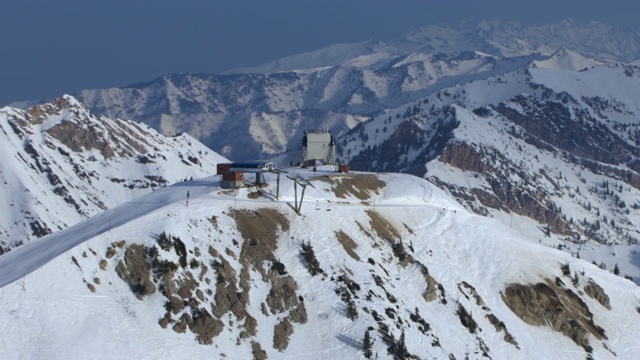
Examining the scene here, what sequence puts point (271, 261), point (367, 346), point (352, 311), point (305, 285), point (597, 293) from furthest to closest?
point (597, 293), point (271, 261), point (305, 285), point (352, 311), point (367, 346)

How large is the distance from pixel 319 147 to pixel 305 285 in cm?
7561

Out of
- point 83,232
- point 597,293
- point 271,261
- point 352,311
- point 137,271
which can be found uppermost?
point 137,271

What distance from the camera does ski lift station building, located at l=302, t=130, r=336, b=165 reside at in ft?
628

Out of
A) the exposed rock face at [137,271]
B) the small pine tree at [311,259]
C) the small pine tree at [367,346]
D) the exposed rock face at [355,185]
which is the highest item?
the exposed rock face at [137,271]

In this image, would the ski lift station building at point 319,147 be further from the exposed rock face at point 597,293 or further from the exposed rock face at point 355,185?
the exposed rock face at point 597,293

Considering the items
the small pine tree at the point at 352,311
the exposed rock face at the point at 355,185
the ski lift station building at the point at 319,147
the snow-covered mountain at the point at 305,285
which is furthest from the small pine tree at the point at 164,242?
the ski lift station building at the point at 319,147

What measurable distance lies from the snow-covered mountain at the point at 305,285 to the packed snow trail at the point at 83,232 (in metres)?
0.42

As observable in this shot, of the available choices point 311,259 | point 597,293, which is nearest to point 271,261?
point 311,259

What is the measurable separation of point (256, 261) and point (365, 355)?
17.5m

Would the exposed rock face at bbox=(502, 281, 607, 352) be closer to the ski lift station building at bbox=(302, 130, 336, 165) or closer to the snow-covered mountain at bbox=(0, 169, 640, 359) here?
the snow-covered mountain at bbox=(0, 169, 640, 359)

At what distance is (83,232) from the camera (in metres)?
124

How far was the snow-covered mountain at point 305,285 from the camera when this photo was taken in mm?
102188

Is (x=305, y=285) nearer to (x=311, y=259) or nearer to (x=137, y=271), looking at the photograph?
(x=311, y=259)

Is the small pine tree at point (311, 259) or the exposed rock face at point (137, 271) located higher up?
the exposed rock face at point (137, 271)
